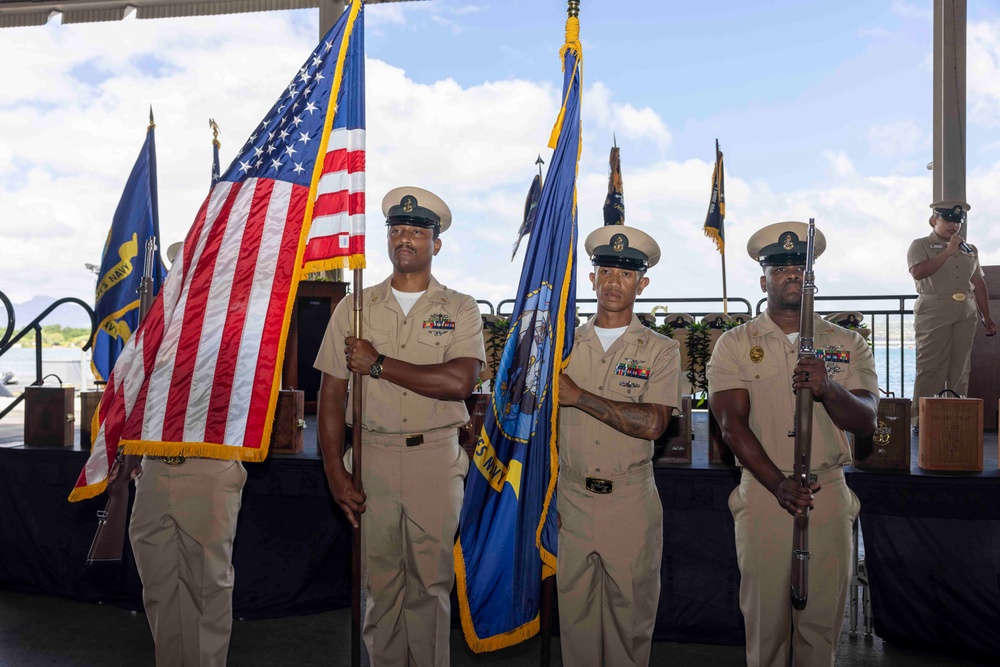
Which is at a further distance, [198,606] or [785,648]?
[198,606]

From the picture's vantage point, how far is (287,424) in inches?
176

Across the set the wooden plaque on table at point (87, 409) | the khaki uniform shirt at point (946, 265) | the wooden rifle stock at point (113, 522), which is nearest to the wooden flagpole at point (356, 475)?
the wooden rifle stock at point (113, 522)

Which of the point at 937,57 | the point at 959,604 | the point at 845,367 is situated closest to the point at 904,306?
the point at 937,57

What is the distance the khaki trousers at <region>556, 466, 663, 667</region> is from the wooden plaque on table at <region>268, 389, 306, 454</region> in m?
2.04

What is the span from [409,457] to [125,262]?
2.92m

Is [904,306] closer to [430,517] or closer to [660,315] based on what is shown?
[660,315]

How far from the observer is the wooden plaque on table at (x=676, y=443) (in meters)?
3.99

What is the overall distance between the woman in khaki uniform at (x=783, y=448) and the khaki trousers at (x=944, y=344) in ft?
11.8

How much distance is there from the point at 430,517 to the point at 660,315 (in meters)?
4.71

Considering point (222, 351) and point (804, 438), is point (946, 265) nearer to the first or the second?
point (804, 438)

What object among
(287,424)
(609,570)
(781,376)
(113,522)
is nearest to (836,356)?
(781,376)

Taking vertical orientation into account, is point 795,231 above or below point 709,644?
above

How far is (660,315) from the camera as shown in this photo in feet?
24.0

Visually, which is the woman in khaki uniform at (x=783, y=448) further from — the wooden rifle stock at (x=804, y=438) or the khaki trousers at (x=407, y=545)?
the khaki trousers at (x=407, y=545)
